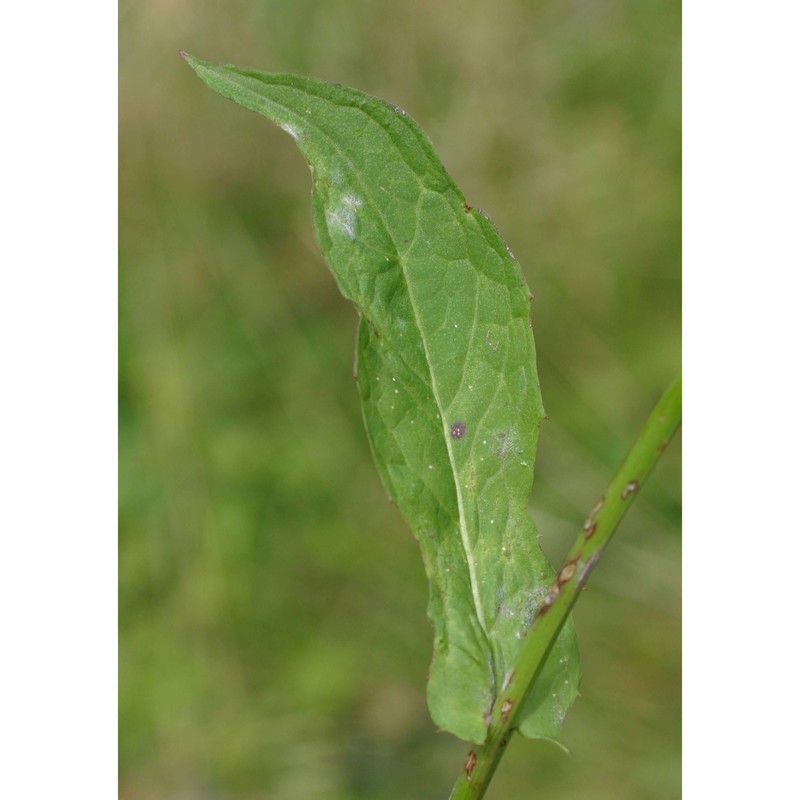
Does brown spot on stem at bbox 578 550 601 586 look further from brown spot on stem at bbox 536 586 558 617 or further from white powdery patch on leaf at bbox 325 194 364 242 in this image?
white powdery patch on leaf at bbox 325 194 364 242

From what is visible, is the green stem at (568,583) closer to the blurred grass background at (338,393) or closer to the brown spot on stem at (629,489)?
the brown spot on stem at (629,489)

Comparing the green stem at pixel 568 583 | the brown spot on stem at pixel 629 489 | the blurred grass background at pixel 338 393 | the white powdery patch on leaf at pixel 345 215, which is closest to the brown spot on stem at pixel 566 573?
the green stem at pixel 568 583

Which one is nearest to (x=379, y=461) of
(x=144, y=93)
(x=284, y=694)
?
(x=284, y=694)

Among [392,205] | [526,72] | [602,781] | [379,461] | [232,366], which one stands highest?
[526,72]

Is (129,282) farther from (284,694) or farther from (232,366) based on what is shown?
(284,694)

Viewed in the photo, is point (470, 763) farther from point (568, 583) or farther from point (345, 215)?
point (345, 215)

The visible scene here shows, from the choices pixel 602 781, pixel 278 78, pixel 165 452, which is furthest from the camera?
pixel 165 452

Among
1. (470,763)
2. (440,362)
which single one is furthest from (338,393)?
(470,763)

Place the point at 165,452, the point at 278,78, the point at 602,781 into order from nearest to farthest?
the point at 278,78 → the point at 602,781 → the point at 165,452
